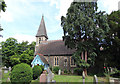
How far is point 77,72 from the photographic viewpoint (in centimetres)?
2162

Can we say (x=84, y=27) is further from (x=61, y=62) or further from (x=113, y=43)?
(x=61, y=62)

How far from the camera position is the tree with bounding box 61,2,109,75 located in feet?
51.4

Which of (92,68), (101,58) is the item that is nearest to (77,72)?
(92,68)

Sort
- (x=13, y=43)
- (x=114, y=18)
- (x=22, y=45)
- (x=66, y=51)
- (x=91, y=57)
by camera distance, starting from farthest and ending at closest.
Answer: (x=22, y=45), (x=13, y=43), (x=66, y=51), (x=114, y=18), (x=91, y=57)

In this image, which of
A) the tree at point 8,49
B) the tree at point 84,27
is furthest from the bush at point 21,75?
the tree at point 8,49

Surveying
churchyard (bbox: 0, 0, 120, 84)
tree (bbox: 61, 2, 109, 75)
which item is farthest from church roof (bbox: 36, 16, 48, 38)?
tree (bbox: 61, 2, 109, 75)

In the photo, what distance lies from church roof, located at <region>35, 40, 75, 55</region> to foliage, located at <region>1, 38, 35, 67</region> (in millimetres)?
5141

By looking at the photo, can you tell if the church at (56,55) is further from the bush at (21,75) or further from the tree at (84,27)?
the bush at (21,75)

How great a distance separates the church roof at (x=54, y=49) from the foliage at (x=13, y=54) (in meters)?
5.14

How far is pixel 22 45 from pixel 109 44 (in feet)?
109

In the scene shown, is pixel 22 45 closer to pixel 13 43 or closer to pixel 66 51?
pixel 13 43

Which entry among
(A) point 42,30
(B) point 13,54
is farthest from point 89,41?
(B) point 13,54

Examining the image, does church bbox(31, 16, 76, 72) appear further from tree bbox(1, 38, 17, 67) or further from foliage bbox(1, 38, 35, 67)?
tree bbox(1, 38, 17, 67)

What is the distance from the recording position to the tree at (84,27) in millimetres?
15670
